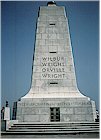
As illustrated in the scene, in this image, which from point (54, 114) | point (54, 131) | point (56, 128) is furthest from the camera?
point (54, 114)

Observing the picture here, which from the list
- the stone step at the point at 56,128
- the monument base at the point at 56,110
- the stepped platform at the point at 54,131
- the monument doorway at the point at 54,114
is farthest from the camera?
the monument doorway at the point at 54,114

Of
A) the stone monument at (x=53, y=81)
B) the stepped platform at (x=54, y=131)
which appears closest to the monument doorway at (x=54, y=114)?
the stone monument at (x=53, y=81)

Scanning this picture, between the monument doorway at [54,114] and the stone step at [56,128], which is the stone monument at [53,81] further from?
the stone step at [56,128]

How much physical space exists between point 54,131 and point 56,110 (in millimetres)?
3551

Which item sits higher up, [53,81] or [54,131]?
[53,81]

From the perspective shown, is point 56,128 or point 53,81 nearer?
point 56,128

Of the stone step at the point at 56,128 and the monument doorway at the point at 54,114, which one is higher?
the monument doorway at the point at 54,114

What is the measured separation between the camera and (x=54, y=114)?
56.5ft

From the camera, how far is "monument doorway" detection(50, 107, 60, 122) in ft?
56.4

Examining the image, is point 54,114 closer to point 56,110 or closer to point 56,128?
point 56,110

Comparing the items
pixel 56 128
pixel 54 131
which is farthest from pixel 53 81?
pixel 54 131

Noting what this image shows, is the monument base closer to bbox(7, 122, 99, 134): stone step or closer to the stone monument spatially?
the stone monument

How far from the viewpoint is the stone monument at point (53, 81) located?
17094 millimetres

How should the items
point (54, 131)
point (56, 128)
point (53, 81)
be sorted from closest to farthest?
point (54, 131)
point (56, 128)
point (53, 81)
